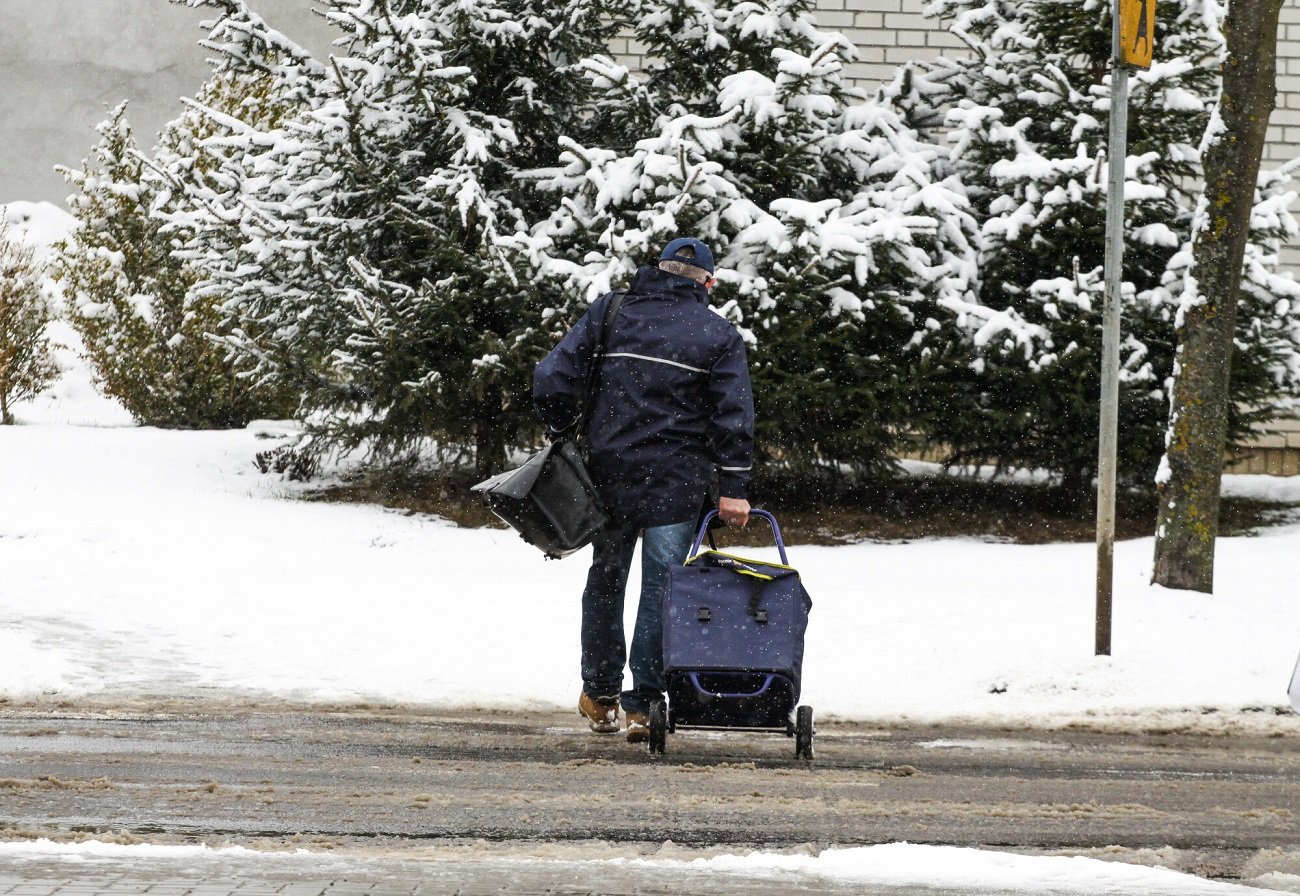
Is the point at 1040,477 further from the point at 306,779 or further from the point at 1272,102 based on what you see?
the point at 306,779

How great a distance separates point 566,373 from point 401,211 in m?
6.73

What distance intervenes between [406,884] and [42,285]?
1042 inches

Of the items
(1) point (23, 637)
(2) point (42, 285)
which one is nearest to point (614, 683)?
(1) point (23, 637)

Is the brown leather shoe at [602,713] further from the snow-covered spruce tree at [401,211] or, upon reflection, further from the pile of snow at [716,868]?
the snow-covered spruce tree at [401,211]

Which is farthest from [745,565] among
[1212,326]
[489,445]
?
[489,445]

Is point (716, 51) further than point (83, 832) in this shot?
Yes

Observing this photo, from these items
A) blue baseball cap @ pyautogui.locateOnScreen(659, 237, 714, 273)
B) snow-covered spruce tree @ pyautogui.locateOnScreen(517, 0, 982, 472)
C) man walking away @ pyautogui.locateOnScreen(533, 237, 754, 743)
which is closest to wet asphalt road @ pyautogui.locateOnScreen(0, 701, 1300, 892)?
man walking away @ pyautogui.locateOnScreen(533, 237, 754, 743)

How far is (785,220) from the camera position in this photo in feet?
38.3

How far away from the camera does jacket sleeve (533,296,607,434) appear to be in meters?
6.17

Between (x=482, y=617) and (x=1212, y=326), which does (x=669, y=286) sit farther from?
(x=1212, y=326)

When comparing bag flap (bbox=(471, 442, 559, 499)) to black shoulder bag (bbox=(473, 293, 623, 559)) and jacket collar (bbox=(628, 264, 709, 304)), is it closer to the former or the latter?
black shoulder bag (bbox=(473, 293, 623, 559))

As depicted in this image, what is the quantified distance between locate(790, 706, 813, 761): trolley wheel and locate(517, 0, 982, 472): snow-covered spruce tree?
5886 mm

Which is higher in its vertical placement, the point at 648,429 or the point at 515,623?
the point at 648,429

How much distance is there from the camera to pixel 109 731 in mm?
6043
